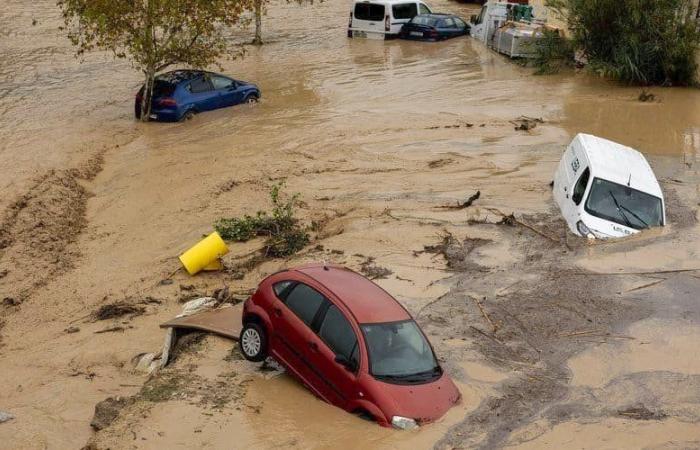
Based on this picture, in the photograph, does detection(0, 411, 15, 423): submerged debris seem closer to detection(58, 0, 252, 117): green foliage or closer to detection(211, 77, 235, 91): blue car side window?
detection(58, 0, 252, 117): green foliage

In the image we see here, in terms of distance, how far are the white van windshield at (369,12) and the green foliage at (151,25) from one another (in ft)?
32.7

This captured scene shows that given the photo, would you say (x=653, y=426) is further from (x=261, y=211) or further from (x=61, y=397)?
(x=261, y=211)

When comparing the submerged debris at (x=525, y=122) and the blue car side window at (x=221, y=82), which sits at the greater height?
the blue car side window at (x=221, y=82)

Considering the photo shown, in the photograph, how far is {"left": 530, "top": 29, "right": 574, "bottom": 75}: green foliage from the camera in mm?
28844

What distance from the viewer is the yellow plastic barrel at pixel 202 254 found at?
1438cm

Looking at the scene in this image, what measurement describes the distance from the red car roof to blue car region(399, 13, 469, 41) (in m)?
23.5

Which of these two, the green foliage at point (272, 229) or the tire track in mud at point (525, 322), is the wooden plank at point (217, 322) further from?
the green foliage at point (272, 229)

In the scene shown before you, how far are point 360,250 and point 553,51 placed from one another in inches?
643

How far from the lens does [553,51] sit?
28.9 metres

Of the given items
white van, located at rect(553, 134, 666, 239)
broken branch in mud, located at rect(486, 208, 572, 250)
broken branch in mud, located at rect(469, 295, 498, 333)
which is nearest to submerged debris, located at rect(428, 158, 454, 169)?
broken branch in mud, located at rect(486, 208, 572, 250)

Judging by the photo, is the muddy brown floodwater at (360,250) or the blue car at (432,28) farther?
the blue car at (432,28)

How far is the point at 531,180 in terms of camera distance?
18734 millimetres

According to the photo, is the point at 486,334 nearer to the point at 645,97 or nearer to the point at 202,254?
the point at 202,254

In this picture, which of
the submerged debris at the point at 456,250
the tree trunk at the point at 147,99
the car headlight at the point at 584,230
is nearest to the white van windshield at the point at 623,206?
the car headlight at the point at 584,230
